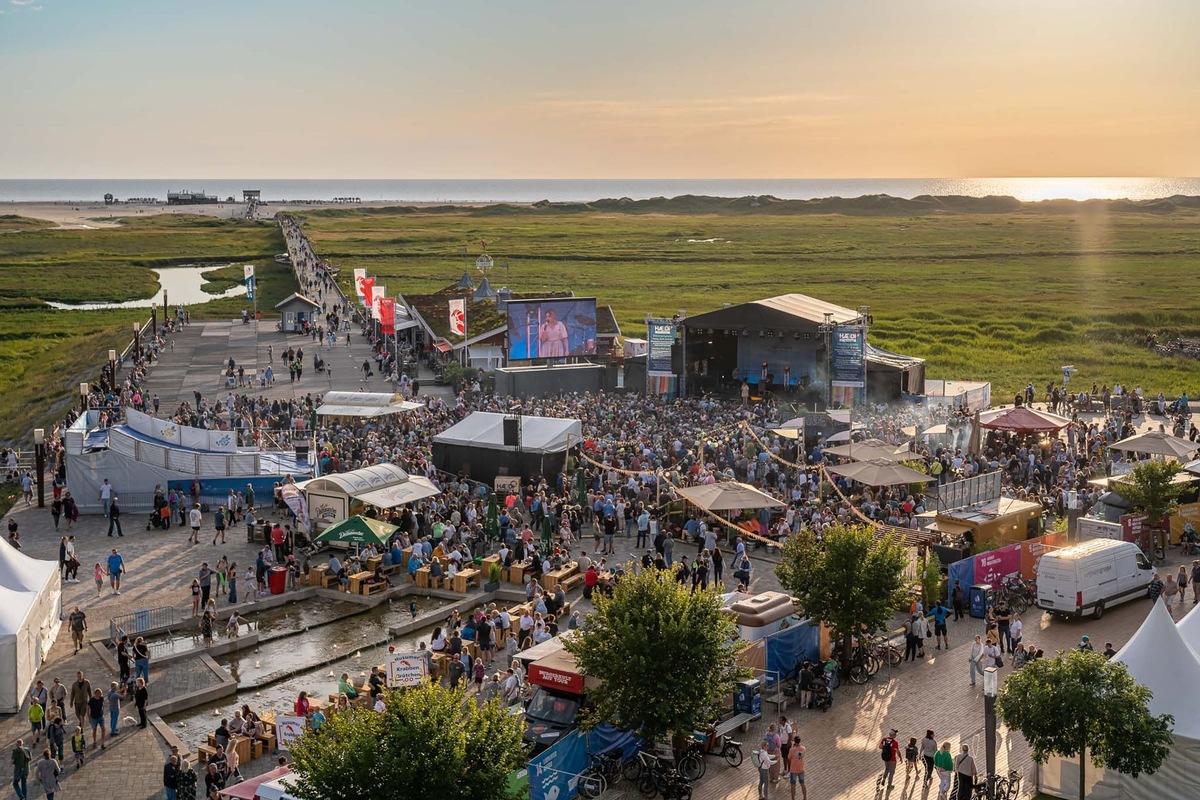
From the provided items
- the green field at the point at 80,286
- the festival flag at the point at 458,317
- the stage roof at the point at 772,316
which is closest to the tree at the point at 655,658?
the stage roof at the point at 772,316

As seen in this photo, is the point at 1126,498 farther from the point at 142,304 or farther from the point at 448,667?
the point at 142,304

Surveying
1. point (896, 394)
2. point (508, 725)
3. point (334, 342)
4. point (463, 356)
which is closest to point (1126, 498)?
point (896, 394)

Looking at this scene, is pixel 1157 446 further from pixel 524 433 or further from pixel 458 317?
pixel 458 317

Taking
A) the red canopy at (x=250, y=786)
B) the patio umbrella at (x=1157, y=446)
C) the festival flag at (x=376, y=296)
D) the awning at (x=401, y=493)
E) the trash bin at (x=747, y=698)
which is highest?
the festival flag at (x=376, y=296)

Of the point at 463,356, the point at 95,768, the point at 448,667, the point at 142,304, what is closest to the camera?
the point at 95,768

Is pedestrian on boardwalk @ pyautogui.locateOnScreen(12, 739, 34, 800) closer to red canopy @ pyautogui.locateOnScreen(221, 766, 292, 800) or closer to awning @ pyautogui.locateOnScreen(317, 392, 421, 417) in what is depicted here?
A: red canopy @ pyautogui.locateOnScreen(221, 766, 292, 800)

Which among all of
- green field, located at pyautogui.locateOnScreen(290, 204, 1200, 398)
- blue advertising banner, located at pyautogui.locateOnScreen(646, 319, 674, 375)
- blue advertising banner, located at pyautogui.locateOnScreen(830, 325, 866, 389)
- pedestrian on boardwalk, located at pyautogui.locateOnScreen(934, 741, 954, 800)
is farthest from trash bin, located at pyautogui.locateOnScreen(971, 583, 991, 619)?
green field, located at pyautogui.locateOnScreen(290, 204, 1200, 398)

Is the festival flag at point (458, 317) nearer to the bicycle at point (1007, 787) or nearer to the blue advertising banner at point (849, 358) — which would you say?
the blue advertising banner at point (849, 358)
